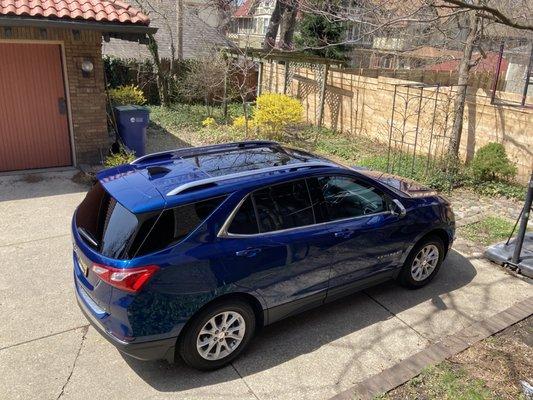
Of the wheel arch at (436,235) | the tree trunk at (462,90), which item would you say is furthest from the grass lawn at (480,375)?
the tree trunk at (462,90)

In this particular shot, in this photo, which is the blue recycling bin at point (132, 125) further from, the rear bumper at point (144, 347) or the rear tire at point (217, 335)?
the rear tire at point (217, 335)

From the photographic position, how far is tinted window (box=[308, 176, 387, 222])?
409 cm

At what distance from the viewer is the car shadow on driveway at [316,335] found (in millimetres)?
3625

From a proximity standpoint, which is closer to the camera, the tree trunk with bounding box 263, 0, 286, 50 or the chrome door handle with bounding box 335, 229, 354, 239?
the chrome door handle with bounding box 335, 229, 354, 239

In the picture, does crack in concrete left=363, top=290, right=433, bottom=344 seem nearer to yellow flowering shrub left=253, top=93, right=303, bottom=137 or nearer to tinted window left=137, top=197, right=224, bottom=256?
tinted window left=137, top=197, right=224, bottom=256

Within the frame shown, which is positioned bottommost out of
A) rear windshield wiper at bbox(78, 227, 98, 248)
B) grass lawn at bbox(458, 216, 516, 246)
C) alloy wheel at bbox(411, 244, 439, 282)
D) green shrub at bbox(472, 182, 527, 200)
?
grass lawn at bbox(458, 216, 516, 246)

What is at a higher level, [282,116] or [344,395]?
[282,116]

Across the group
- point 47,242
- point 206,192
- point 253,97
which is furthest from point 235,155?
point 253,97

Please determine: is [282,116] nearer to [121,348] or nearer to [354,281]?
[354,281]

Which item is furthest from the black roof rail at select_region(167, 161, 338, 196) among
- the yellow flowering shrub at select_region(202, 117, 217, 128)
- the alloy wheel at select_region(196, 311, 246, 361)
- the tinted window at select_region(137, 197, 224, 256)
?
the yellow flowering shrub at select_region(202, 117, 217, 128)

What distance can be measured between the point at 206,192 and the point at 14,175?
6.28m

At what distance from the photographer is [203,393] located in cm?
345

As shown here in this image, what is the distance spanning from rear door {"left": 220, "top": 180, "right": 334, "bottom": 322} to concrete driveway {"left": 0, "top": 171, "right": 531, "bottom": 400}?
431 millimetres

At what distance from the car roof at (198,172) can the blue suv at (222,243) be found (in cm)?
1
